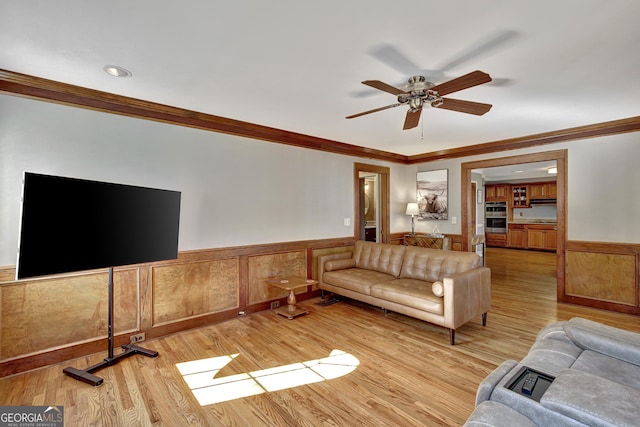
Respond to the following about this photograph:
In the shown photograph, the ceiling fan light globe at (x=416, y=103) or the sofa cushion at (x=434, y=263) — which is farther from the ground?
the ceiling fan light globe at (x=416, y=103)

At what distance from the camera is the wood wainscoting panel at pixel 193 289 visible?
3283mm

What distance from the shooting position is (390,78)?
8.41 feet

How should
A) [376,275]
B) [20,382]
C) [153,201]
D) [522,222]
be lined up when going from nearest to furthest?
[20,382]
[153,201]
[376,275]
[522,222]

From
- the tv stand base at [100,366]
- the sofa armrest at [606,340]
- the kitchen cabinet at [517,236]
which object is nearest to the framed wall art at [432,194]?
the sofa armrest at [606,340]

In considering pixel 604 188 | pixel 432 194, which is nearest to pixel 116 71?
pixel 432 194

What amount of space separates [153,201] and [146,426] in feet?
5.85

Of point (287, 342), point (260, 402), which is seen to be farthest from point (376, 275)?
point (260, 402)

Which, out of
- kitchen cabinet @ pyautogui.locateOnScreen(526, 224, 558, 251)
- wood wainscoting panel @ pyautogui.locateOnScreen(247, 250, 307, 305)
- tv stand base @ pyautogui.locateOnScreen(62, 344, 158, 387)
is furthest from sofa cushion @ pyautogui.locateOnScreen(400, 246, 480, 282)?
kitchen cabinet @ pyautogui.locateOnScreen(526, 224, 558, 251)

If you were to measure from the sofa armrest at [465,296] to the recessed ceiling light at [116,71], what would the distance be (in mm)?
3526

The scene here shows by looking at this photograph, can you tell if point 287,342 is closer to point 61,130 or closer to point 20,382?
point 20,382

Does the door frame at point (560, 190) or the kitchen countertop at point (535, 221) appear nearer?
the door frame at point (560, 190)

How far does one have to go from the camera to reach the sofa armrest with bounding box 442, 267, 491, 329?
299 centimetres

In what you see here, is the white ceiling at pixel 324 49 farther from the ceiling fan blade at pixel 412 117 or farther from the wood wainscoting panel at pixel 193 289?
the wood wainscoting panel at pixel 193 289

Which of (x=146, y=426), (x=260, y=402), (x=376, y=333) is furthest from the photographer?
(x=376, y=333)
